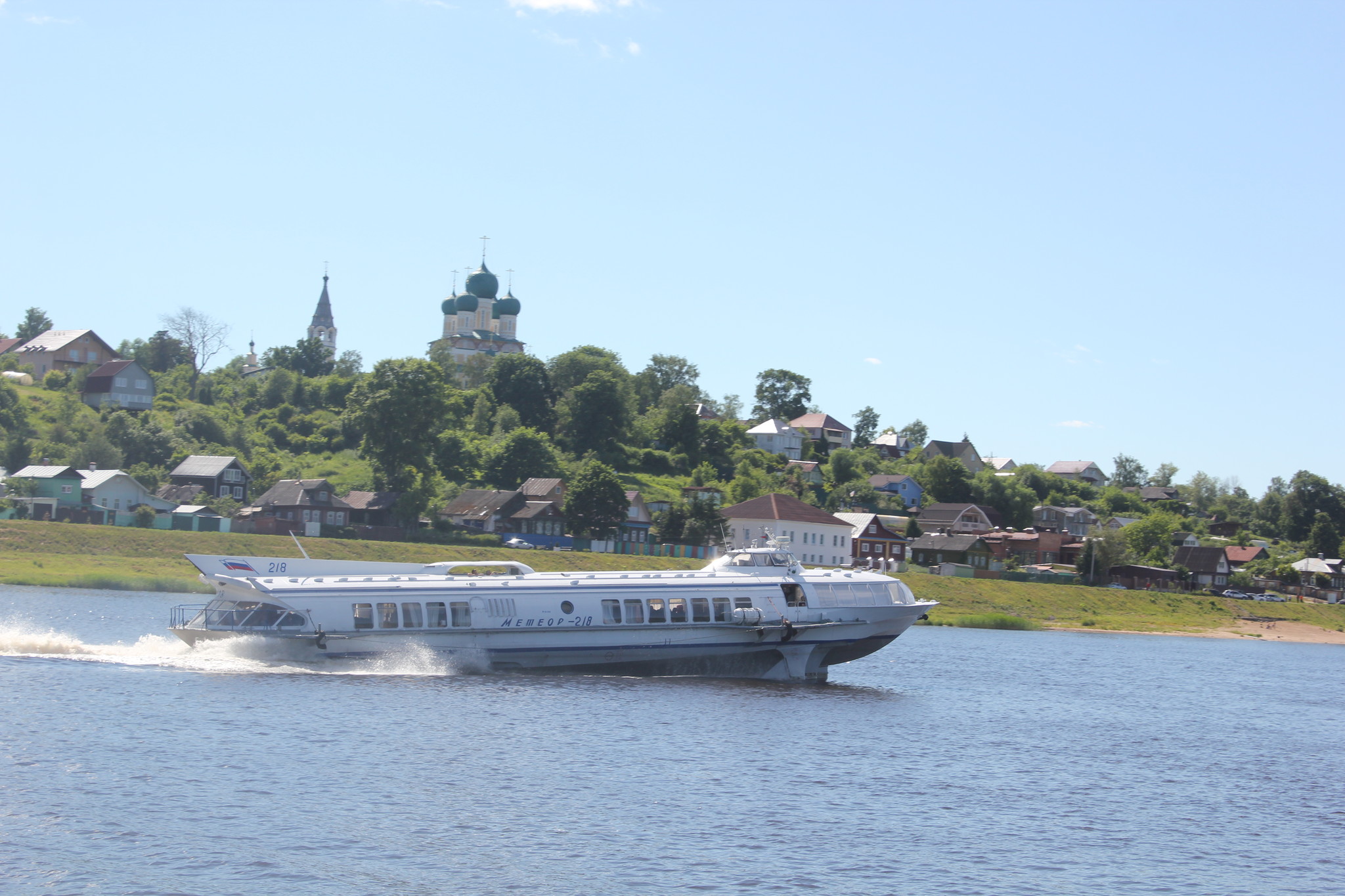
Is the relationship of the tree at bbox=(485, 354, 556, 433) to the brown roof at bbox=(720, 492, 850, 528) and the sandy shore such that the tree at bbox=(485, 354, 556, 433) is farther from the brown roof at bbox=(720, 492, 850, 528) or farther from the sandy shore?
the sandy shore

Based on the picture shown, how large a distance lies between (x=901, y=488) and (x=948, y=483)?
605 cm

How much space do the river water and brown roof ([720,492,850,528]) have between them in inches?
2544

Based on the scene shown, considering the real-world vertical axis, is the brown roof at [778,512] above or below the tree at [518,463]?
below

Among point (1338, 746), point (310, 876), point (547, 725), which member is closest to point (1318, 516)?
point (1338, 746)

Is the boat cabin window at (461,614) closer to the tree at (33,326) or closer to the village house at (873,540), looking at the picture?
the village house at (873,540)

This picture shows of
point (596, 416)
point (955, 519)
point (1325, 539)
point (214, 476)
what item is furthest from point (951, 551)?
point (214, 476)

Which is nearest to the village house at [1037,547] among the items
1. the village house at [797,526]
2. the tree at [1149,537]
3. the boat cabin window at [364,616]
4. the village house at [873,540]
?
the tree at [1149,537]

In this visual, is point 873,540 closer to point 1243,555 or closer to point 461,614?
point 1243,555

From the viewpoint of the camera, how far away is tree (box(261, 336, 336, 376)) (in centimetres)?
18962

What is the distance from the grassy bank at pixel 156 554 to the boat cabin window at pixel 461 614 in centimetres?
3862

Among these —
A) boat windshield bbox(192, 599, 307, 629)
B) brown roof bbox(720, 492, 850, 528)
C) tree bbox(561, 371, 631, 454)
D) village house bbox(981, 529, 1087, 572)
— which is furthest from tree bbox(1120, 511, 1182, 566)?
boat windshield bbox(192, 599, 307, 629)

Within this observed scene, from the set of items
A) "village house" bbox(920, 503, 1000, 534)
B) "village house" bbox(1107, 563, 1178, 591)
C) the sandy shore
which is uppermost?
"village house" bbox(920, 503, 1000, 534)

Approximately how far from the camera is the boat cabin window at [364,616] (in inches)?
1588

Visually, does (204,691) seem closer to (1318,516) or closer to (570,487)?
(570,487)
